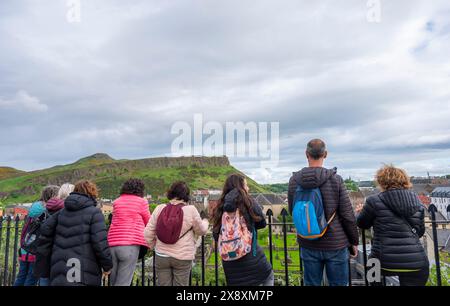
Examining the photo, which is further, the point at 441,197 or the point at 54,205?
the point at 441,197

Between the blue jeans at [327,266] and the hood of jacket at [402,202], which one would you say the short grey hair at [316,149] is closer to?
the hood of jacket at [402,202]

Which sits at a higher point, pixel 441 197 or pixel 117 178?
pixel 117 178

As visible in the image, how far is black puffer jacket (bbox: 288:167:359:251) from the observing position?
4.00 meters

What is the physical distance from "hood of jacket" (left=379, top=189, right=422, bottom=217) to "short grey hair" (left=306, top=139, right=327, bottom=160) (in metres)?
1.02

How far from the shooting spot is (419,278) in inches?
157

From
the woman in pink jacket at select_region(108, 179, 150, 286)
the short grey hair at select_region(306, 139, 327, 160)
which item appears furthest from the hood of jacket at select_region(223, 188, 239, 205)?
the woman in pink jacket at select_region(108, 179, 150, 286)

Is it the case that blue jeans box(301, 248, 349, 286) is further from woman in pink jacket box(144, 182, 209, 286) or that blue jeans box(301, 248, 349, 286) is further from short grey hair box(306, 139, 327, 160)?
woman in pink jacket box(144, 182, 209, 286)

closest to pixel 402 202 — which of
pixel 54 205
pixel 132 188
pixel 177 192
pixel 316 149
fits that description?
pixel 316 149

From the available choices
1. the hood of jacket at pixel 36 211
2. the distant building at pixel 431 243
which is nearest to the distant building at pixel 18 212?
the hood of jacket at pixel 36 211

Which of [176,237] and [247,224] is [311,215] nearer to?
[247,224]

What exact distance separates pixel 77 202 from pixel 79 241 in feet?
1.83

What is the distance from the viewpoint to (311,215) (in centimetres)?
394

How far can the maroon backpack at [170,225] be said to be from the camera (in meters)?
4.27

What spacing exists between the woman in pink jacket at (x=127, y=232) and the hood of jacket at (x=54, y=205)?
0.87 metres
